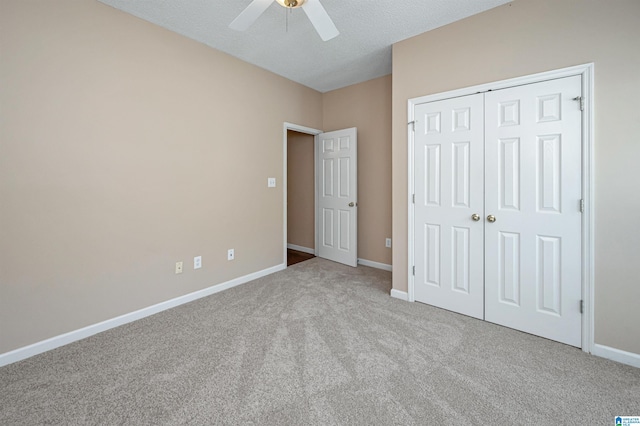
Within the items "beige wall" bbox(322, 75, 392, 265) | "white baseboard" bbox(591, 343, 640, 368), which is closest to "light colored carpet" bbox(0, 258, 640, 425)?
"white baseboard" bbox(591, 343, 640, 368)

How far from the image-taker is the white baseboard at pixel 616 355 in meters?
1.79

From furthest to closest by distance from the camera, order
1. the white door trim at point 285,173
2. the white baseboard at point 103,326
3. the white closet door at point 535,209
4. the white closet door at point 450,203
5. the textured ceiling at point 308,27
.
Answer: the white door trim at point 285,173 → the white closet door at point 450,203 → the textured ceiling at point 308,27 → the white closet door at point 535,209 → the white baseboard at point 103,326

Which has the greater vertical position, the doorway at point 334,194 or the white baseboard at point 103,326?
the doorway at point 334,194

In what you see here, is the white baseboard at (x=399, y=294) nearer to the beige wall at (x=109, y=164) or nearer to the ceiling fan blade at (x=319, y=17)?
the beige wall at (x=109, y=164)

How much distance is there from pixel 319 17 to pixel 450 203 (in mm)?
1876

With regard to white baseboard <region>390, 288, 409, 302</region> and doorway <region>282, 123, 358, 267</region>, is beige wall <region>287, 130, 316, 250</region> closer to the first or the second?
doorway <region>282, 123, 358, 267</region>

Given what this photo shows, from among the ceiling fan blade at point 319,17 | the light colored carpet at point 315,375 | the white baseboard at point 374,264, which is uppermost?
the ceiling fan blade at point 319,17

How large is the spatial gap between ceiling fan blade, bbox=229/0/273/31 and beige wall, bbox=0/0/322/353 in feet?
3.65

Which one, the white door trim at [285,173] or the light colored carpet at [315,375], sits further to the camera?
the white door trim at [285,173]

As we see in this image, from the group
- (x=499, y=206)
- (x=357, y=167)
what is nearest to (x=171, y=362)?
(x=499, y=206)

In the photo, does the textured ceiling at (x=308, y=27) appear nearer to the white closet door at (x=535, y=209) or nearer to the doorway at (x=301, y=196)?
the white closet door at (x=535, y=209)

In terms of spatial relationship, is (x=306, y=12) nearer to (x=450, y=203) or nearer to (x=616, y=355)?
(x=450, y=203)

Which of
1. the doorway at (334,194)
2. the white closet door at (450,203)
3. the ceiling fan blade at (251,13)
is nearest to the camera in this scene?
the ceiling fan blade at (251,13)

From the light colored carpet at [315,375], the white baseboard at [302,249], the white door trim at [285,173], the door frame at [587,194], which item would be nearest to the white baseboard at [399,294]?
the light colored carpet at [315,375]
